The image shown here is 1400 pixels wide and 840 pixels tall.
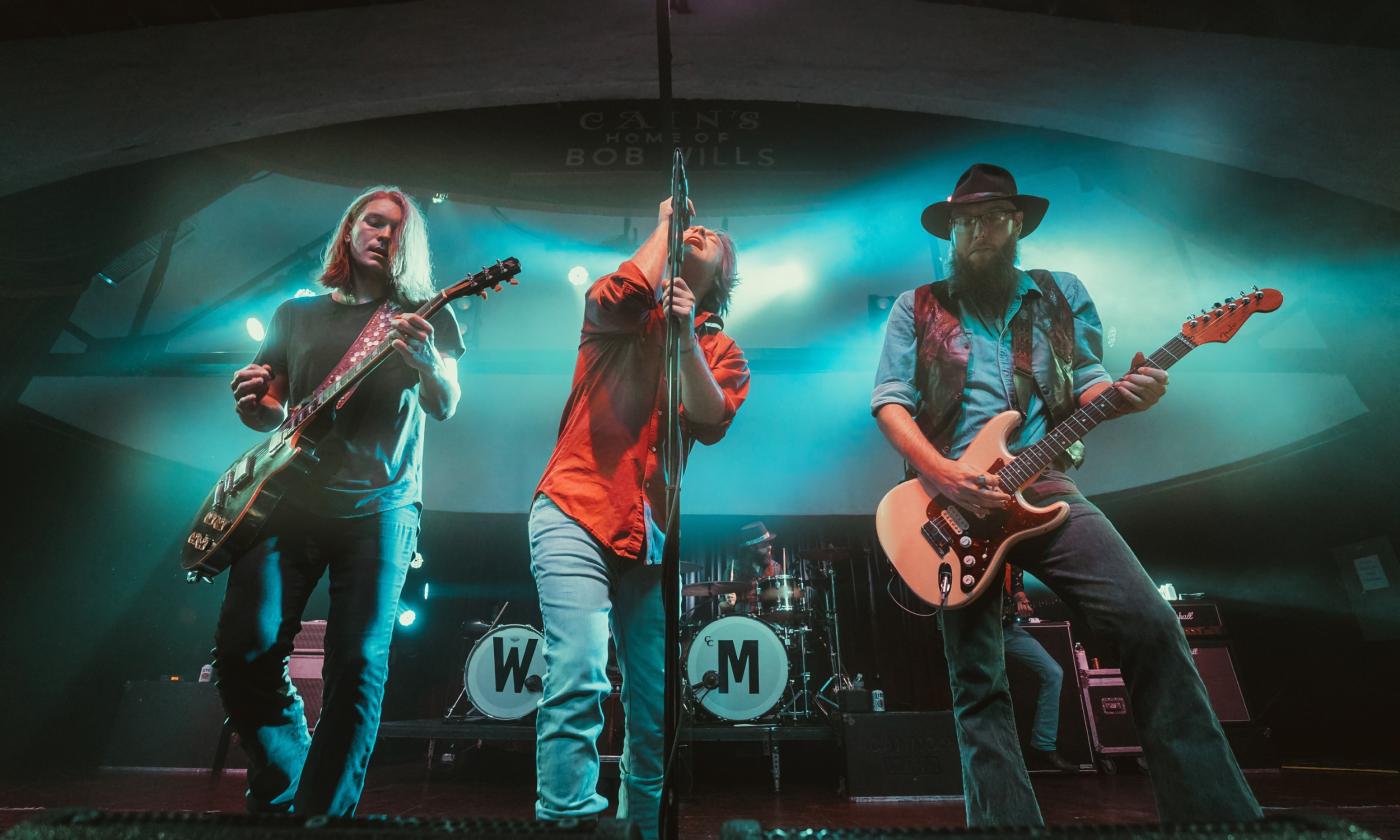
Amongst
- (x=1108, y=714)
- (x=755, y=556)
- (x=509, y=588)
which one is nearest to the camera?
(x=1108, y=714)

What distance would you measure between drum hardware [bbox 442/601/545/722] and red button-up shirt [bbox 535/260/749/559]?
3624 millimetres

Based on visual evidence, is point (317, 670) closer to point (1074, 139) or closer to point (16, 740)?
point (16, 740)

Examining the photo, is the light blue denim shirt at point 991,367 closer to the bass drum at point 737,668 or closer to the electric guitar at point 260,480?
the electric guitar at point 260,480

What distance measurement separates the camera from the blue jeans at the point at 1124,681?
4.45ft

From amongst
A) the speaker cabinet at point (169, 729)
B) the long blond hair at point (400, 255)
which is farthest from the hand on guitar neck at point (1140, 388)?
the speaker cabinet at point (169, 729)

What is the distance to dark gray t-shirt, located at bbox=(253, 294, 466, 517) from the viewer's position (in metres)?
1.81

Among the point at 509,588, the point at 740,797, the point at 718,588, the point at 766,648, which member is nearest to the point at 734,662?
the point at 766,648

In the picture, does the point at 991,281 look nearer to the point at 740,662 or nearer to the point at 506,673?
the point at 740,662

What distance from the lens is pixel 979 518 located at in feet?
5.84

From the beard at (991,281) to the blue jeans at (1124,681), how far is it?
2.02 feet

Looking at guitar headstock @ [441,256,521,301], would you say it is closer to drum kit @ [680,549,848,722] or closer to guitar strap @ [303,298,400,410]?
guitar strap @ [303,298,400,410]

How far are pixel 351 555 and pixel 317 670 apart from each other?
456cm

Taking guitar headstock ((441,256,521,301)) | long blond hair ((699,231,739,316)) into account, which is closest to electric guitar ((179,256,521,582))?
guitar headstock ((441,256,521,301))

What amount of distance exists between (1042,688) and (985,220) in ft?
14.4
